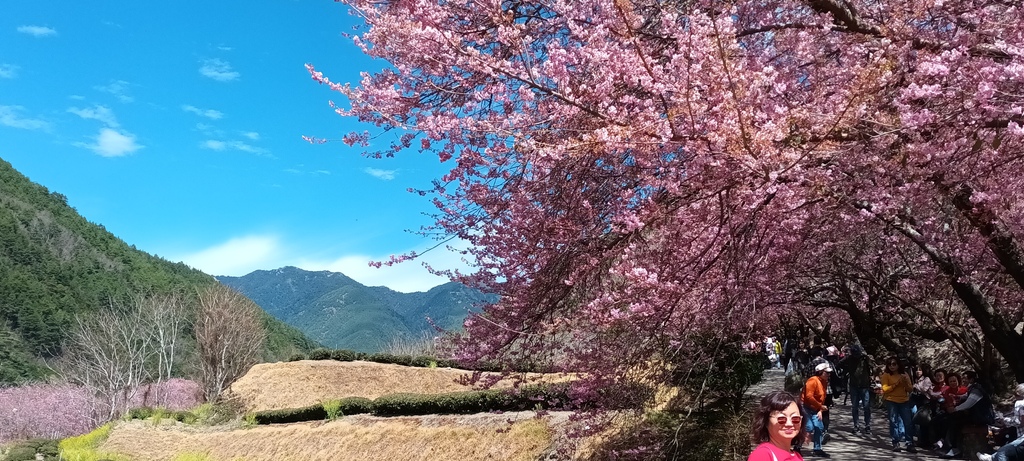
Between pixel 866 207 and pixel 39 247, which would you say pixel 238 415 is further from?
pixel 39 247

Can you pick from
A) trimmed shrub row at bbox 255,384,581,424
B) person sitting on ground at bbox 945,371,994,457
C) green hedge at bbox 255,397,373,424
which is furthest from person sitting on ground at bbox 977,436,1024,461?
green hedge at bbox 255,397,373,424

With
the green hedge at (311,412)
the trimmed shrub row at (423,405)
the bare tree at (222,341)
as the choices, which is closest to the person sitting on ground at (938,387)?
the trimmed shrub row at (423,405)

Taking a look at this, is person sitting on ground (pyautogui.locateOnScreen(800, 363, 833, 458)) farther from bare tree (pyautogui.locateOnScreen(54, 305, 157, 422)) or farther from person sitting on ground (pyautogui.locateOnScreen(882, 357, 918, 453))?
bare tree (pyautogui.locateOnScreen(54, 305, 157, 422))

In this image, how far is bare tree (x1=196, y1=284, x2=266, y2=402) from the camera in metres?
32.5

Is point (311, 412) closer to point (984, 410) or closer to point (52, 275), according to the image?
point (984, 410)

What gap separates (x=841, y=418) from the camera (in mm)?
12883

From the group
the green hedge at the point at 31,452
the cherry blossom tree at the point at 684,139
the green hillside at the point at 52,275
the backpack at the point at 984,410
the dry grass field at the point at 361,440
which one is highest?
the green hillside at the point at 52,275

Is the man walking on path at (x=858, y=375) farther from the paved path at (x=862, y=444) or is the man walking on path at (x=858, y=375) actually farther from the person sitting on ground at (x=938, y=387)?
the person sitting on ground at (x=938, y=387)

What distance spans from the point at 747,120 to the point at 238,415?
24.4 m

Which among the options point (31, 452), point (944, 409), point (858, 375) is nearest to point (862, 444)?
point (858, 375)

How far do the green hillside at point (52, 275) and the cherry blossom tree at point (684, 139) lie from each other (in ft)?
161

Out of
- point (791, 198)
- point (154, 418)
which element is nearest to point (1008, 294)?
point (791, 198)

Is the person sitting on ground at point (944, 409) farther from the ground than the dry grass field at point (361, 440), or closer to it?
farther from the ground

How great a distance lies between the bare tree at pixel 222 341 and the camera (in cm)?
3247
